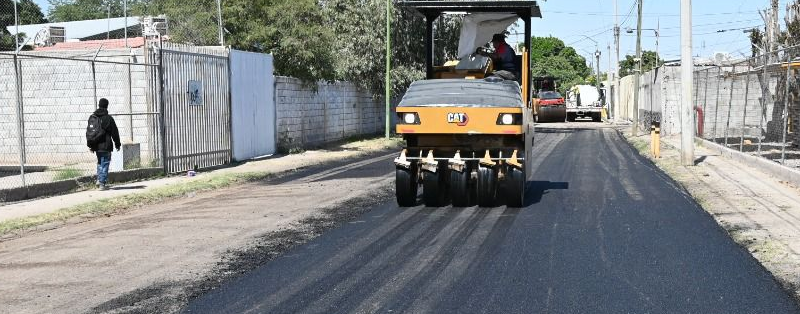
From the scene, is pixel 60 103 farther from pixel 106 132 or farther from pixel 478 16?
pixel 478 16

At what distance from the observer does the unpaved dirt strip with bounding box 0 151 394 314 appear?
7.84 meters

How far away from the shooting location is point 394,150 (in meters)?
30.9

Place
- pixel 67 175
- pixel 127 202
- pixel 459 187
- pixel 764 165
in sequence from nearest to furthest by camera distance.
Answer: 1. pixel 459 187
2. pixel 127 202
3. pixel 67 175
4. pixel 764 165

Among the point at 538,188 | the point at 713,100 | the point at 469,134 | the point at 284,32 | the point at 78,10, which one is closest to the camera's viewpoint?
the point at 469,134

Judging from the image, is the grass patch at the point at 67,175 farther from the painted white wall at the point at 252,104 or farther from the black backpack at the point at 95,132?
the painted white wall at the point at 252,104

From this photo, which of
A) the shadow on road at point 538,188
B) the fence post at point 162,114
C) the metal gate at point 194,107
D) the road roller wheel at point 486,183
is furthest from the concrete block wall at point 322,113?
the road roller wheel at point 486,183

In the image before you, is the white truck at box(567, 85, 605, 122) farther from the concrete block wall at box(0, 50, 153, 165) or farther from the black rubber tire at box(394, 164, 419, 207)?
the black rubber tire at box(394, 164, 419, 207)

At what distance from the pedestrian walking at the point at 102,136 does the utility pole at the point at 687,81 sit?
13.7 m

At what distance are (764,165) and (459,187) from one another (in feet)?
30.8

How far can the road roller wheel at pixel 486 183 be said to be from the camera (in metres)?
13.5

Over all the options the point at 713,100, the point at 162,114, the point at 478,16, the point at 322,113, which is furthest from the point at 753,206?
the point at 713,100

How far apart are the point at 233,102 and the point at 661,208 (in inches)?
515

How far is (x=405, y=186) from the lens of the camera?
13.7 m

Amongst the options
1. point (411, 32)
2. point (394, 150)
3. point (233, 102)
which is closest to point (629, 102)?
point (411, 32)
